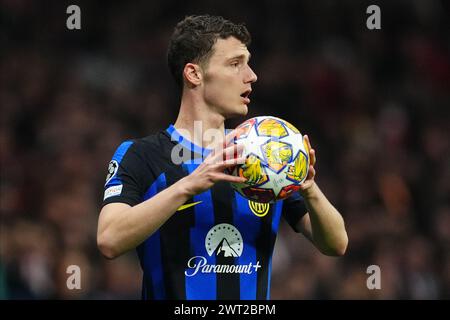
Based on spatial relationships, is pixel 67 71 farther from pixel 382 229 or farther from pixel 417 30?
pixel 417 30

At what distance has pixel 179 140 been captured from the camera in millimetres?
4348

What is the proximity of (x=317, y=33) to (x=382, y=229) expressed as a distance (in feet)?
11.1

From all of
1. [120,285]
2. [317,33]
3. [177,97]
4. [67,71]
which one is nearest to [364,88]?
[317,33]

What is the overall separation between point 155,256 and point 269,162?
0.75 meters

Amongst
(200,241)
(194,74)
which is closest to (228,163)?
(200,241)

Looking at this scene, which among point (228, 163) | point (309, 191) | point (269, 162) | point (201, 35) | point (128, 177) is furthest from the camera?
point (201, 35)

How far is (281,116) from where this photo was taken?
10.2 metres

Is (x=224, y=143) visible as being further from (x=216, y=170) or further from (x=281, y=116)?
(x=281, y=116)

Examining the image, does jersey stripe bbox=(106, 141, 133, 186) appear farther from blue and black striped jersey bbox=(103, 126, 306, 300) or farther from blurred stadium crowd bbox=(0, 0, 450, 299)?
blurred stadium crowd bbox=(0, 0, 450, 299)

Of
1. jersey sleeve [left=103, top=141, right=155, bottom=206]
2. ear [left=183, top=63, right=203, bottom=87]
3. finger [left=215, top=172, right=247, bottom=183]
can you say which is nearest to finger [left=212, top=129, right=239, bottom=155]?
finger [left=215, top=172, right=247, bottom=183]

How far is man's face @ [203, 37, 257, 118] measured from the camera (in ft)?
14.0

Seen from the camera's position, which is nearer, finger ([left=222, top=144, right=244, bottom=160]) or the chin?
finger ([left=222, top=144, right=244, bottom=160])

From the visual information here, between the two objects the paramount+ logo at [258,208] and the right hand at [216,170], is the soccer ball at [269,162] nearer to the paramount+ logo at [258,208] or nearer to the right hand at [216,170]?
the right hand at [216,170]

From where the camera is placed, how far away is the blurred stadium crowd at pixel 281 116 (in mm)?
8039
